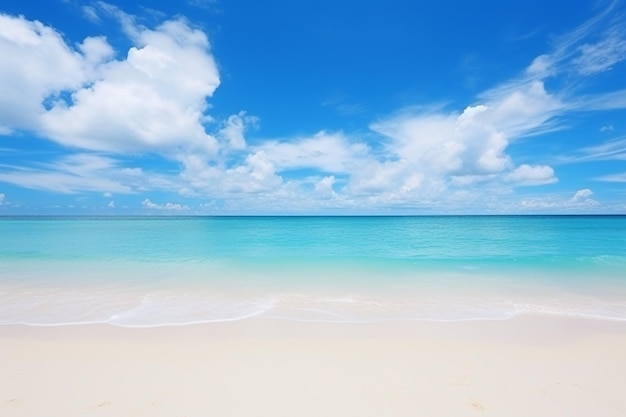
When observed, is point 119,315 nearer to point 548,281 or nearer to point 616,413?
point 616,413

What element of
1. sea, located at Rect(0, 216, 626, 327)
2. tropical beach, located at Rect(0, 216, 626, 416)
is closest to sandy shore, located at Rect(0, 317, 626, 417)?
tropical beach, located at Rect(0, 216, 626, 416)

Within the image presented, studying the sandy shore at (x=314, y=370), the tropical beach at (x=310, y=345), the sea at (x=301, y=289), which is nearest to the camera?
the sandy shore at (x=314, y=370)

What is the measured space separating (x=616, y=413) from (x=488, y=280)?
28.2 feet

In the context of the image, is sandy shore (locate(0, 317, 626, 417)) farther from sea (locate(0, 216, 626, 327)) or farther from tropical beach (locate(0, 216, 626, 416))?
sea (locate(0, 216, 626, 327))

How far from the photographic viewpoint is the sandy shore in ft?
12.4

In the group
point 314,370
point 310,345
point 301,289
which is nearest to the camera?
point 314,370

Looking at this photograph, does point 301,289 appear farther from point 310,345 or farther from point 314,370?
point 314,370

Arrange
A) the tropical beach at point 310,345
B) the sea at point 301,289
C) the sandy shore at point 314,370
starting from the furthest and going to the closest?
the sea at point 301,289, the tropical beach at point 310,345, the sandy shore at point 314,370

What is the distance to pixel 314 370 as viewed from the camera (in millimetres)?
4641

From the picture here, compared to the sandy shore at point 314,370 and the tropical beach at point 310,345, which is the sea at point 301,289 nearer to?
the tropical beach at point 310,345

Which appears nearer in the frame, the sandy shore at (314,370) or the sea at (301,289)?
the sandy shore at (314,370)

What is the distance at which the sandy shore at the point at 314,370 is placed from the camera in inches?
148

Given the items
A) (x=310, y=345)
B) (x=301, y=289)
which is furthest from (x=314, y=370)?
(x=301, y=289)

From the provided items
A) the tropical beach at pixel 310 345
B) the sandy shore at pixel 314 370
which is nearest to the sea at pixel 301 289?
the tropical beach at pixel 310 345
